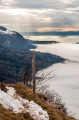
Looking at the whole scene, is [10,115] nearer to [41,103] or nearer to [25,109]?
[25,109]

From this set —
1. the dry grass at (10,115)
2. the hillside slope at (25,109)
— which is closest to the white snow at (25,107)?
the hillside slope at (25,109)

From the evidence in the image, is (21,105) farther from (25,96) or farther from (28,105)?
(25,96)

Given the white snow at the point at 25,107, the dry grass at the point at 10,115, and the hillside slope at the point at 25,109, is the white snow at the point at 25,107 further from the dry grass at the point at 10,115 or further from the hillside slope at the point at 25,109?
the dry grass at the point at 10,115

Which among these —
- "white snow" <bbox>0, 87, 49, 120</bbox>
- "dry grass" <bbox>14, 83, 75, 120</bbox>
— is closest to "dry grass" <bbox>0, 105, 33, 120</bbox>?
"white snow" <bbox>0, 87, 49, 120</bbox>

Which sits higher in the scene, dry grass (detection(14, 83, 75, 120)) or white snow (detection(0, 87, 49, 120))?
white snow (detection(0, 87, 49, 120))

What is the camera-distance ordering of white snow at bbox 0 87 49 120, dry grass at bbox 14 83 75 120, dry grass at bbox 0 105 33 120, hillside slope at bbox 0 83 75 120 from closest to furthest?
dry grass at bbox 0 105 33 120, hillside slope at bbox 0 83 75 120, white snow at bbox 0 87 49 120, dry grass at bbox 14 83 75 120

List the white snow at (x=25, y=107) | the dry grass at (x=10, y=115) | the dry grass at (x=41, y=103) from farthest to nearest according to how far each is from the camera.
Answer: the dry grass at (x=41, y=103) < the white snow at (x=25, y=107) < the dry grass at (x=10, y=115)

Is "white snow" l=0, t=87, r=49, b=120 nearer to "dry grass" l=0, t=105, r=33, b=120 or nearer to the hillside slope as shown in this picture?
the hillside slope

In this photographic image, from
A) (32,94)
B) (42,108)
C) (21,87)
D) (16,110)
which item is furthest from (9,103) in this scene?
(21,87)

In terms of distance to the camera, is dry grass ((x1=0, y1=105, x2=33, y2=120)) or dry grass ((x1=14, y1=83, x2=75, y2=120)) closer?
dry grass ((x1=0, y1=105, x2=33, y2=120))

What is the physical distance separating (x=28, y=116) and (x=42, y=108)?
3.37 m

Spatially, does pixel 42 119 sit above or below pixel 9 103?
below

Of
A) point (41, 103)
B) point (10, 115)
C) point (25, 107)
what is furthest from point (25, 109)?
point (41, 103)

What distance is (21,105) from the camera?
18.2 meters
